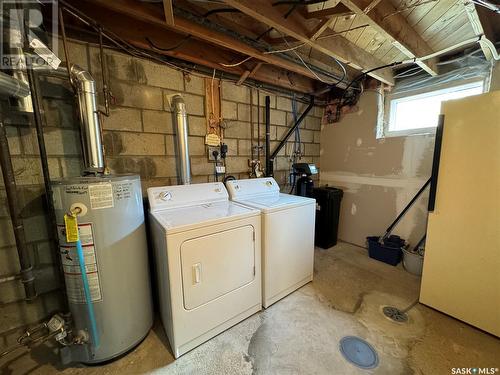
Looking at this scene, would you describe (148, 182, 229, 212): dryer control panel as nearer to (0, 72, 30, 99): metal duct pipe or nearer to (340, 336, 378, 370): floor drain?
(0, 72, 30, 99): metal duct pipe

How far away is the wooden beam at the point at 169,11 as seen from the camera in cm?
115

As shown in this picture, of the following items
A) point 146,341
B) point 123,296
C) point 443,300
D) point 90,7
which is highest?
point 90,7

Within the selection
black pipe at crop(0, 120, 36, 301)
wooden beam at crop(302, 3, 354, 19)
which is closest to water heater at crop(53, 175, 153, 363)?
black pipe at crop(0, 120, 36, 301)

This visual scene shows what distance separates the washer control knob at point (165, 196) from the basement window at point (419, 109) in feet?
8.94

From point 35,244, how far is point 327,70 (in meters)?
3.04

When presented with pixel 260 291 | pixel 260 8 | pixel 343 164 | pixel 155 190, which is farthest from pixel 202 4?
pixel 343 164

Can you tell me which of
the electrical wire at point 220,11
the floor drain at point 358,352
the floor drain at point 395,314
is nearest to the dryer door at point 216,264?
the floor drain at point 358,352

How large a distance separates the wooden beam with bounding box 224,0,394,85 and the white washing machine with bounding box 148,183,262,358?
1.28 meters

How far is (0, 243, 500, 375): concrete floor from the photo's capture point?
1.27 m

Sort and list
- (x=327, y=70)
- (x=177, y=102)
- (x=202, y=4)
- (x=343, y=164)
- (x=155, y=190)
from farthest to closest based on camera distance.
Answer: (x=343, y=164)
(x=327, y=70)
(x=177, y=102)
(x=155, y=190)
(x=202, y=4)

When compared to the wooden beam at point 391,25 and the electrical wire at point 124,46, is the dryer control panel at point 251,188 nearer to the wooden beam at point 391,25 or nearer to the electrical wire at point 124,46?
the electrical wire at point 124,46

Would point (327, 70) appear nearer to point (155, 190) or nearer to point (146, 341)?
point (155, 190)

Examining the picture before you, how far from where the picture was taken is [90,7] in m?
1.42

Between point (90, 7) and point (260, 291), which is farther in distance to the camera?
point (260, 291)
